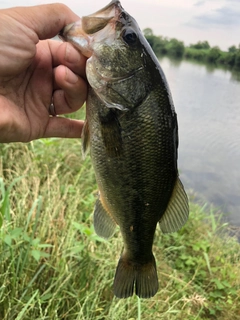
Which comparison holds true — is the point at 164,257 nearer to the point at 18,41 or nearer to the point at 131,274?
the point at 131,274

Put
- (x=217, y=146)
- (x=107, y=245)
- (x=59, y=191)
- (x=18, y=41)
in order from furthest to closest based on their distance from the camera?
1. (x=217, y=146)
2. (x=59, y=191)
3. (x=107, y=245)
4. (x=18, y=41)

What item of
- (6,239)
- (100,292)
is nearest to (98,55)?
(6,239)

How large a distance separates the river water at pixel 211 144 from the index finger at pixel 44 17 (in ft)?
16.7

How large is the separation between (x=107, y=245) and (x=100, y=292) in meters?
0.57

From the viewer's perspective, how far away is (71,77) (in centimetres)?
182

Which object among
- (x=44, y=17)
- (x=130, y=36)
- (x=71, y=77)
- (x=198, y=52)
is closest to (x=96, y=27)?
(x=130, y=36)

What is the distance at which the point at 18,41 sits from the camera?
186 centimetres

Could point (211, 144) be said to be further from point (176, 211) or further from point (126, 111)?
point (126, 111)

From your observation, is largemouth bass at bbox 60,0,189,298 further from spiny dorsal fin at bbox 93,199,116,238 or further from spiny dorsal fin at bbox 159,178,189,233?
spiny dorsal fin at bbox 93,199,116,238

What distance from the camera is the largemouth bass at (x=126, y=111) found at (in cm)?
167

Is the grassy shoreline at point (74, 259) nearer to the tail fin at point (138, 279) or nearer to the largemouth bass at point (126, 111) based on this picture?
the tail fin at point (138, 279)

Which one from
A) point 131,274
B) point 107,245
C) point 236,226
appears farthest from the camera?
point 236,226

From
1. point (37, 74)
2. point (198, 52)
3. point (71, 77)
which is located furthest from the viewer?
point (198, 52)

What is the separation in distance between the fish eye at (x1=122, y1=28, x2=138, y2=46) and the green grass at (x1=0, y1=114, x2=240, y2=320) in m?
1.50
